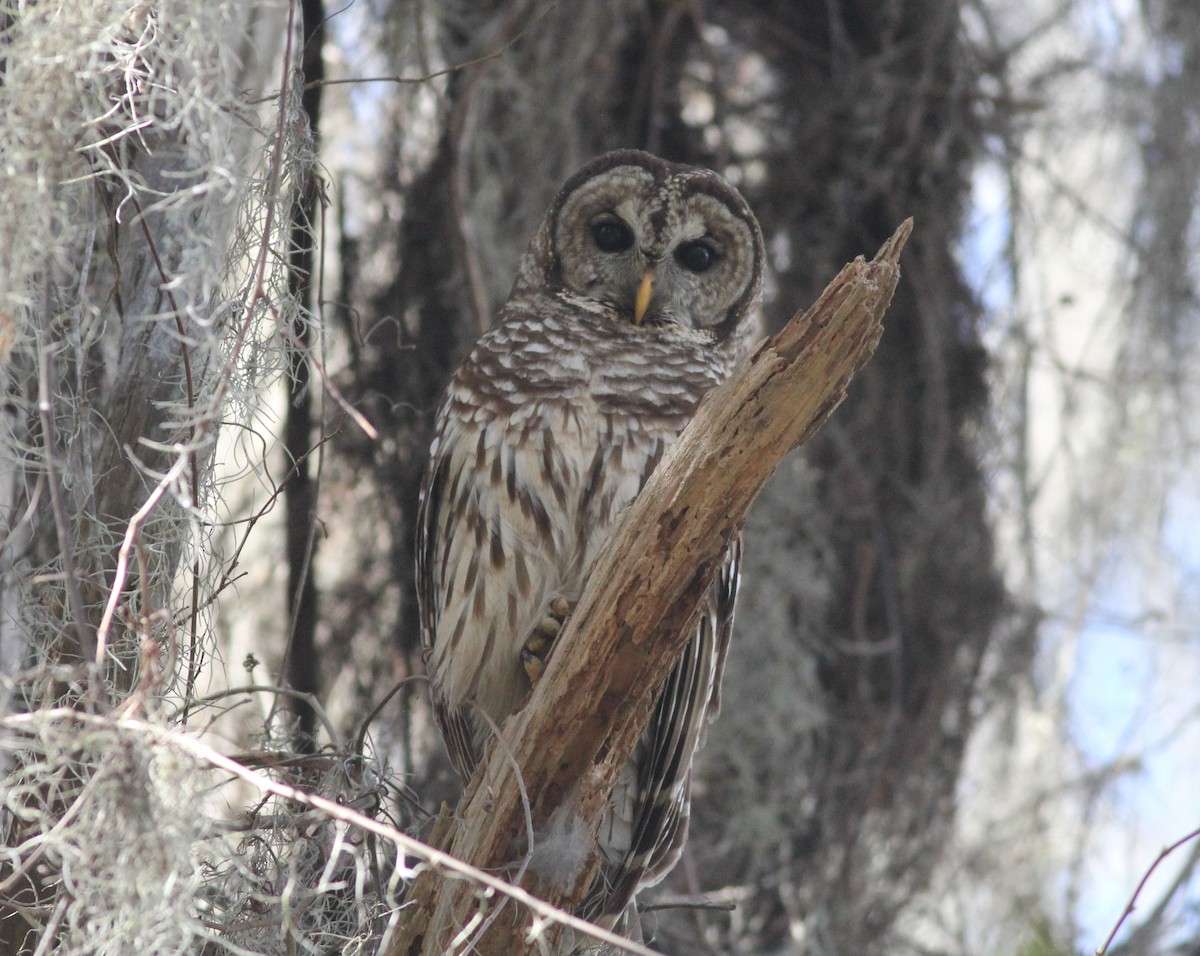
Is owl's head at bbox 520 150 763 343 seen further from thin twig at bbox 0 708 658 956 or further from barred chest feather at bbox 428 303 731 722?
thin twig at bbox 0 708 658 956

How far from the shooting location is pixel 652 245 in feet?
11.3

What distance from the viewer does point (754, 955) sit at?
4.55 m

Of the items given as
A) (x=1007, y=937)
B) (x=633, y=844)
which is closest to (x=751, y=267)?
(x=633, y=844)

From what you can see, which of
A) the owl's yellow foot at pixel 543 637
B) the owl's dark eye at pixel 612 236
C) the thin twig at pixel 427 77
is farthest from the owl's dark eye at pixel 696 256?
the owl's yellow foot at pixel 543 637

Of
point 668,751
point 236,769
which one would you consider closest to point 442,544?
point 668,751

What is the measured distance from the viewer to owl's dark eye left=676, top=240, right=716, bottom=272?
11.5ft

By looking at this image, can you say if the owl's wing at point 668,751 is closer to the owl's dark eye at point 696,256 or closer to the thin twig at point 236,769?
the owl's dark eye at point 696,256

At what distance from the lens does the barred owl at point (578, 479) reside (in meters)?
A: 3.06

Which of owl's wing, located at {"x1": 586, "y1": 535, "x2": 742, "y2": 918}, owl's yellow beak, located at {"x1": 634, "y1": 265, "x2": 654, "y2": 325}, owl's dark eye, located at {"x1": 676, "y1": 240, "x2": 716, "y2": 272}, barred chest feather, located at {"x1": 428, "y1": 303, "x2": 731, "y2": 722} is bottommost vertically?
owl's wing, located at {"x1": 586, "y1": 535, "x2": 742, "y2": 918}

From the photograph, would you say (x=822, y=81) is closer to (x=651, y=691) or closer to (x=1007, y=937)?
(x=1007, y=937)

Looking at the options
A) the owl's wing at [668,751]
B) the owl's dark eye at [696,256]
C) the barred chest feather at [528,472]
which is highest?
the owl's dark eye at [696,256]

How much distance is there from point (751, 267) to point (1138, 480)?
239cm

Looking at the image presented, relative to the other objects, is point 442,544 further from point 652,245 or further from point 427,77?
point 427,77

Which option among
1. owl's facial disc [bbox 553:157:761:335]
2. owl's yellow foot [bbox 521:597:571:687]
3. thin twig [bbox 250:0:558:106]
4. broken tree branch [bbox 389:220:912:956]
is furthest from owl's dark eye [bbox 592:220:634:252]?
broken tree branch [bbox 389:220:912:956]
